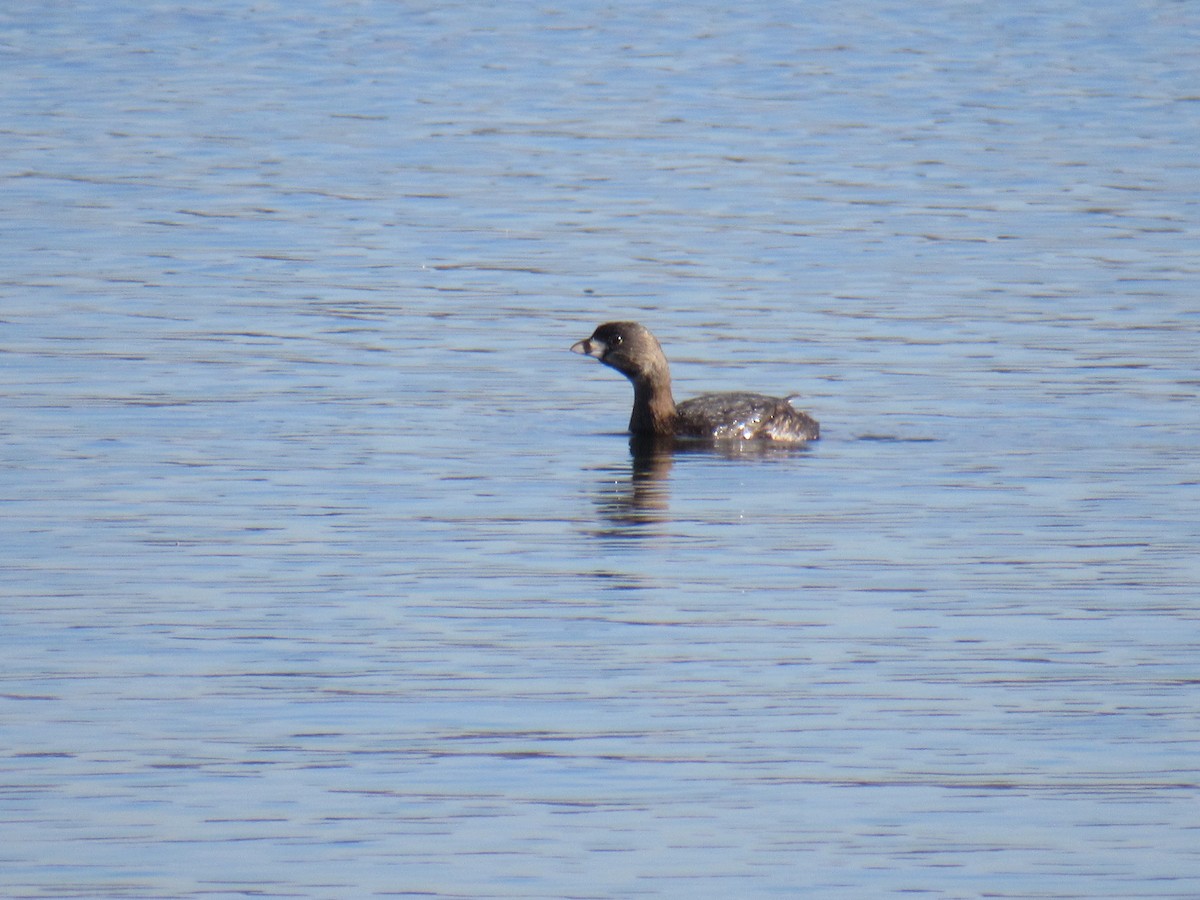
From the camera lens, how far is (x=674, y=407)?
62.7 ft

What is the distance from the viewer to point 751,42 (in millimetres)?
59156

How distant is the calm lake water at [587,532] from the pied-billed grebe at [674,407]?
24cm

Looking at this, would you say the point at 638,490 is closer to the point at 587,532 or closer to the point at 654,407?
the point at 587,532

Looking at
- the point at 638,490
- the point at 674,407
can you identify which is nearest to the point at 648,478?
the point at 638,490

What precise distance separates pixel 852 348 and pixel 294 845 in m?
12.9

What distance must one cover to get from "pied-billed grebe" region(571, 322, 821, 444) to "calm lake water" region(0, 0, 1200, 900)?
0.24m

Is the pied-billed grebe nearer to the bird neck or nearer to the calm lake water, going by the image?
the bird neck

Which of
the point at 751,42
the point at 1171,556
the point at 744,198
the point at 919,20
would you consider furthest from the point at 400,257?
the point at 919,20

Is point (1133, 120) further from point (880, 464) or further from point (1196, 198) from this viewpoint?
point (880, 464)

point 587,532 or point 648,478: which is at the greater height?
point 587,532

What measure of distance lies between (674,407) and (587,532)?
4020 millimetres

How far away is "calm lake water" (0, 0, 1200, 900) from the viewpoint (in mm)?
9875

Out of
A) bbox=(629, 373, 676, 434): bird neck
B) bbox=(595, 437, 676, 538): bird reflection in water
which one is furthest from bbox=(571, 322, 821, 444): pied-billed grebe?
bbox=(595, 437, 676, 538): bird reflection in water

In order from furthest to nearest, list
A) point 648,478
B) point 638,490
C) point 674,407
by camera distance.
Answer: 1. point 674,407
2. point 648,478
3. point 638,490
